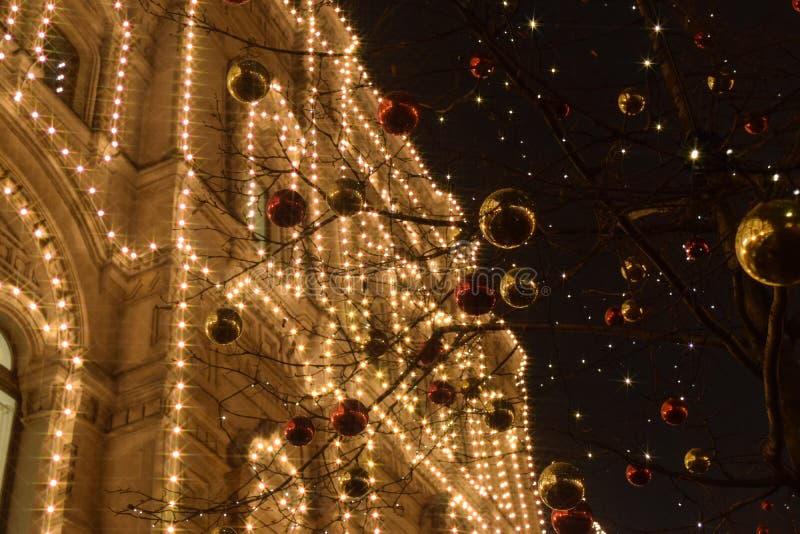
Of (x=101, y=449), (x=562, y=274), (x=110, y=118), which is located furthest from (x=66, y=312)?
(x=562, y=274)

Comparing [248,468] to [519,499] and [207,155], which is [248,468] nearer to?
[207,155]

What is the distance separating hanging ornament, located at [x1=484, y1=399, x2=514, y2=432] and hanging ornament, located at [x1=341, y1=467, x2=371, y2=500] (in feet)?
4.15

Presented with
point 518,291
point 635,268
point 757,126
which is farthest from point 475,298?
point 757,126

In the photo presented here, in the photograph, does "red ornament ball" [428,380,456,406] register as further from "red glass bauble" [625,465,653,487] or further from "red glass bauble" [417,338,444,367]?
"red glass bauble" [625,465,653,487]

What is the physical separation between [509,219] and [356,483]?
10.4ft

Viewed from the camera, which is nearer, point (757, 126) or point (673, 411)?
point (757, 126)

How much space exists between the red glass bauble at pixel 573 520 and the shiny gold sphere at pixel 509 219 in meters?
A: 2.76

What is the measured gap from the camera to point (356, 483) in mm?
7113

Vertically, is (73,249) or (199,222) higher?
(199,222)

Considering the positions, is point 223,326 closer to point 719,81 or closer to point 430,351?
point 430,351

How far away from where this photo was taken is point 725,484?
5.72 meters

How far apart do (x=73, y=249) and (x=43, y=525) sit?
296 centimetres

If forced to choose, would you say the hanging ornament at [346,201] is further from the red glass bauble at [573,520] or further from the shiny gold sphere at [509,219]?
the red glass bauble at [573,520]

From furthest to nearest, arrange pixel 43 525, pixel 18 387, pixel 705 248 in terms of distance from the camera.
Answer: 1. pixel 18 387
2. pixel 43 525
3. pixel 705 248
